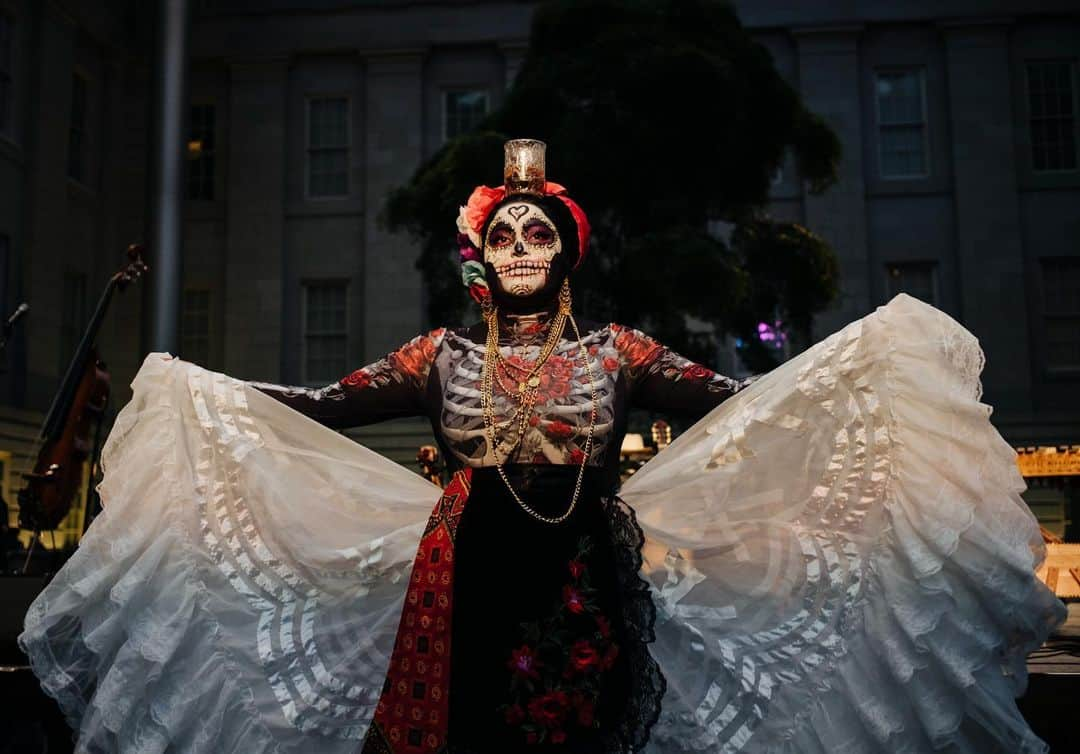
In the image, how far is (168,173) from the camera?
11.2 metres

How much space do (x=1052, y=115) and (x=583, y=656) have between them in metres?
18.3

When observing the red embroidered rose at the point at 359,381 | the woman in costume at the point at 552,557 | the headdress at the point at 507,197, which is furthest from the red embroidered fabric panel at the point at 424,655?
the headdress at the point at 507,197

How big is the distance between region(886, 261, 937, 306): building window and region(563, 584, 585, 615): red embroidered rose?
16752 mm

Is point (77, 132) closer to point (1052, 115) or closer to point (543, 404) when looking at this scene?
point (1052, 115)

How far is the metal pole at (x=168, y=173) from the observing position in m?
10.9

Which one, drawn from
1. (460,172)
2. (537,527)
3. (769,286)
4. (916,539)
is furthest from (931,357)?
(769,286)

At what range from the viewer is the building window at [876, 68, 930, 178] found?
63.4 ft

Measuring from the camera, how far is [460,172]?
12500 millimetres

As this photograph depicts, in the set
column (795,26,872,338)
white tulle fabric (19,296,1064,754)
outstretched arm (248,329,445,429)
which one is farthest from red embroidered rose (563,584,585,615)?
column (795,26,872,338)

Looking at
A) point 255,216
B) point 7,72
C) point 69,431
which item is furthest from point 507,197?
point 255,216

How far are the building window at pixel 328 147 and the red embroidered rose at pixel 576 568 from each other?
17.5m

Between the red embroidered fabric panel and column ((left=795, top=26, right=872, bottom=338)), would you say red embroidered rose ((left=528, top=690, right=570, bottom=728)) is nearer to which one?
the red embroidered fabric panel

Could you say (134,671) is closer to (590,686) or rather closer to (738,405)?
(590,686)

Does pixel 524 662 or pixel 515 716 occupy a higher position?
pixel 524 662
